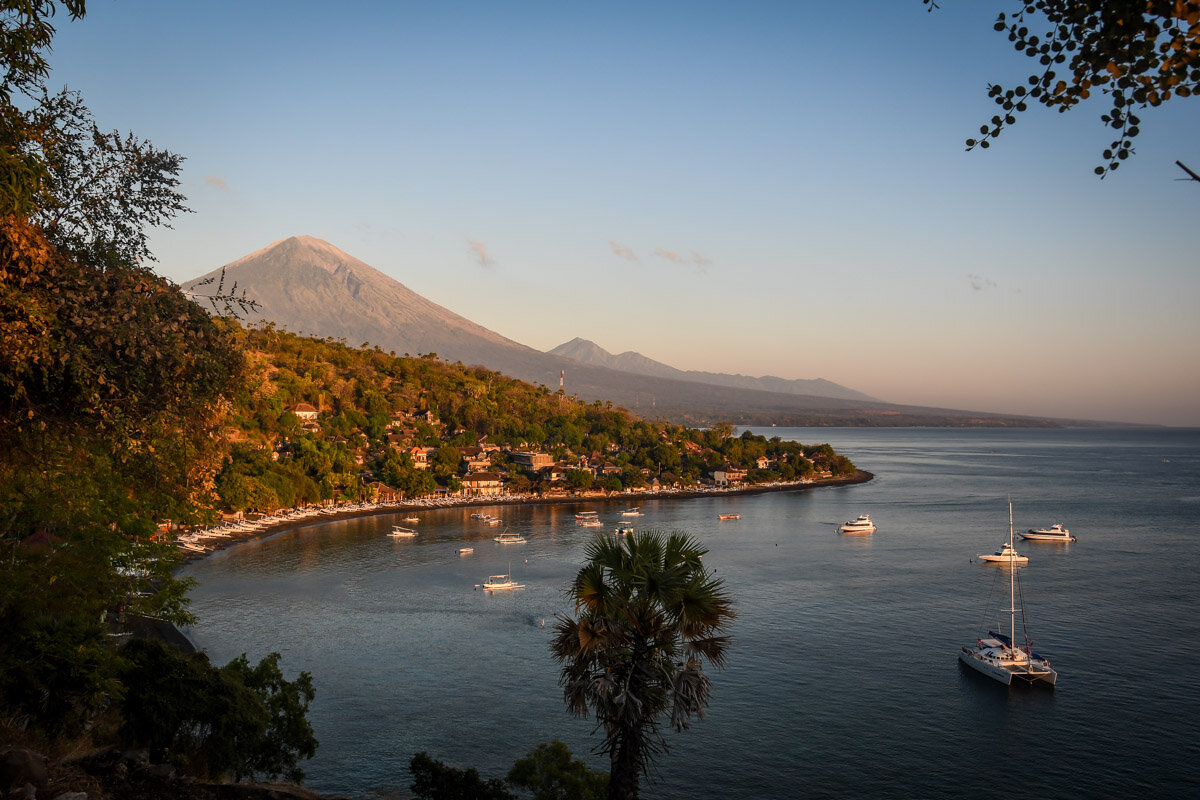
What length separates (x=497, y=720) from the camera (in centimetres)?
1503

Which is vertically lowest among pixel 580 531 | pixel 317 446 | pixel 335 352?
pixel 580 531

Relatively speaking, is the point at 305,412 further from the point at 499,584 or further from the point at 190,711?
the point at 190,711

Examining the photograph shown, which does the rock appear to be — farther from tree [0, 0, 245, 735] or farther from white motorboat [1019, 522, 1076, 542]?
white motorboat [1019, 522, 1076, 542]

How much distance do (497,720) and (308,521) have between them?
28.0m

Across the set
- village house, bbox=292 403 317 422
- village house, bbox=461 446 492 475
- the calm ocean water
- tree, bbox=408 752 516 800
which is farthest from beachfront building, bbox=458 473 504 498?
tree, bbox=408 752 516 800

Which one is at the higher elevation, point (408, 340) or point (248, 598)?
point (408, 340)

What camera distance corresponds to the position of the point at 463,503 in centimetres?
4875

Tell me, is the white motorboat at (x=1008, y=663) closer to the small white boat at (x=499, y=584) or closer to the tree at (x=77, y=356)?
the small white boat at (x=499, y=584)

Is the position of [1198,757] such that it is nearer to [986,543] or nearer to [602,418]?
[986,543]

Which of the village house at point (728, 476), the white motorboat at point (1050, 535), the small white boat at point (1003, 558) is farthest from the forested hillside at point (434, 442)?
the small white boat at point (1003, 558)

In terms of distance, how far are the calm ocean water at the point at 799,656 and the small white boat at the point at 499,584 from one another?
0.56 meters

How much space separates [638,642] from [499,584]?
20.7 meters

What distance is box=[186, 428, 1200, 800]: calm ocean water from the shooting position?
1326 centimetres

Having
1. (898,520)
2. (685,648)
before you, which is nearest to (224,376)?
(685,648)
